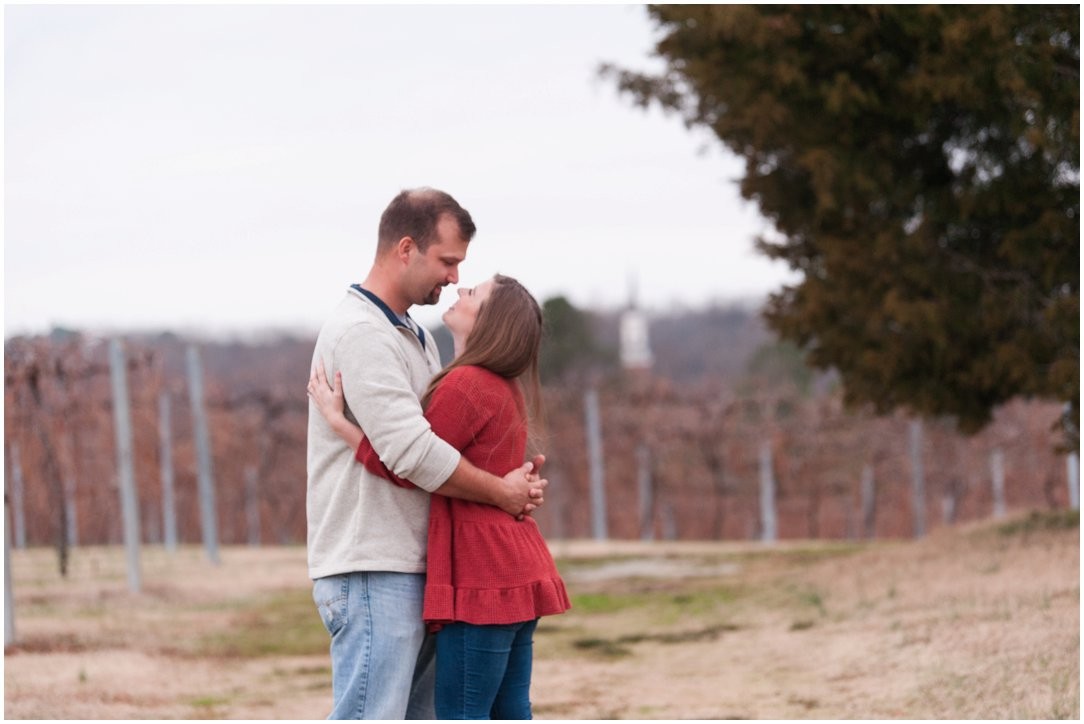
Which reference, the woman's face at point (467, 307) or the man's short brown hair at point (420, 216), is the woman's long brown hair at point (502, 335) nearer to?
the woman's face at point (467, 307)

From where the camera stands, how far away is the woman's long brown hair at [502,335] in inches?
129

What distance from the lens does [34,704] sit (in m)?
6.49

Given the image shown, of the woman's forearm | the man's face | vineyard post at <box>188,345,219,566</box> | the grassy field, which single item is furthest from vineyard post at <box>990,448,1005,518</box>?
the woman's forearm

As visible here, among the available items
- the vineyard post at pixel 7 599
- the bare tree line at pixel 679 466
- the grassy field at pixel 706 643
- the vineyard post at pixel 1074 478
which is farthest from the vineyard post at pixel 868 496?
the vineyard post at pixel 7 599

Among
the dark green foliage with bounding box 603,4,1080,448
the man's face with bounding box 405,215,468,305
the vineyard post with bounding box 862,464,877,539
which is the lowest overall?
the vineyard post with bounding box 862,464,877,539

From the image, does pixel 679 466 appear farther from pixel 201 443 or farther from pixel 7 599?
pixel 7 599

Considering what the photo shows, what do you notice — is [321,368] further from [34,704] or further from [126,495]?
[126,495]

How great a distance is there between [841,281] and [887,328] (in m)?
0.59

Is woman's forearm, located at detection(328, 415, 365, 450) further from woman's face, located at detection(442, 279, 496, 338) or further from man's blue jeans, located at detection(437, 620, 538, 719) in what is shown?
man's blue jeans, located at detection(437, 620, 538, 719)

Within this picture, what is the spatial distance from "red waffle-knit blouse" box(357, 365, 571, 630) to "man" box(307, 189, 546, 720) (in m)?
0.05

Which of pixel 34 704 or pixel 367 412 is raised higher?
pixel 367 412

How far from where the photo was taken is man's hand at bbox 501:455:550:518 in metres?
3.24

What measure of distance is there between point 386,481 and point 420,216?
0.61 metres

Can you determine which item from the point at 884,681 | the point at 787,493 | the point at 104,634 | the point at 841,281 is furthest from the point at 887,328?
the point at 787,493
